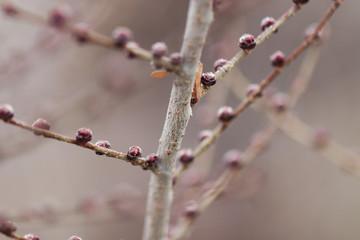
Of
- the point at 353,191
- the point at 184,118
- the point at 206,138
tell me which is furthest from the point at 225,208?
the point at 184,118

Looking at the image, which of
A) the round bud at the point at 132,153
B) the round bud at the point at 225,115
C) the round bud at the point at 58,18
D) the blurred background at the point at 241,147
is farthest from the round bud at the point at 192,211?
the blurred background at the point at 241,147

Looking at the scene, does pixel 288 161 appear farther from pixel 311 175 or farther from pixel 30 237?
pixel 30 237

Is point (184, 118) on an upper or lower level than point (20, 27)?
lower

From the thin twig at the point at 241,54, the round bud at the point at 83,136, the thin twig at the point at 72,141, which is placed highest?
the thin twig at the point at 241,54

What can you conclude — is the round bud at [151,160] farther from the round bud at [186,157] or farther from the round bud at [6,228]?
the round bud at [6,228]

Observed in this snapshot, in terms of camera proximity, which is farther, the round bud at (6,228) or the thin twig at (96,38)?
the round bud at (6,228)

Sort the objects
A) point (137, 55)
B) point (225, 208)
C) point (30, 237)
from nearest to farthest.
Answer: point (137, 55)
point (30, 237)
point (225, 208)

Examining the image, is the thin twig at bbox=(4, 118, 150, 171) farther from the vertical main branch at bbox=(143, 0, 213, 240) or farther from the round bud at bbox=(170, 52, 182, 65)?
the round bud at bbox=(170, 52, 182, 65)

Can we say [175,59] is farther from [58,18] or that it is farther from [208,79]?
[58,18]
